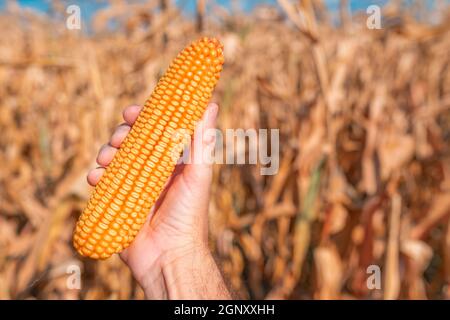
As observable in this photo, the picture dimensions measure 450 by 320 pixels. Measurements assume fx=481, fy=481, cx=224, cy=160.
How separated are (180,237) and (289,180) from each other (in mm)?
1873

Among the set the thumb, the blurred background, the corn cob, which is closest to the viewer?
the corn cob

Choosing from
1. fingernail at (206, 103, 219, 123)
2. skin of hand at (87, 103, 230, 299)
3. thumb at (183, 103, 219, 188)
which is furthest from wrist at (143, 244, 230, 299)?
fingernail at (206, 103, 219, 123)

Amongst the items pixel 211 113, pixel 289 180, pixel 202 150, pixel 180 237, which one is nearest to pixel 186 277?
pixel 180 237

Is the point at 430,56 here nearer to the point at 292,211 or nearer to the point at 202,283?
the point at 292,211

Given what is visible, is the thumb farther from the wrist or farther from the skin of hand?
the wrist

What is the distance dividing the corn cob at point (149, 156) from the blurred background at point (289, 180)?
0.77 meters

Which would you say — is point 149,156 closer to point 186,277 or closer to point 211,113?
point 211,113

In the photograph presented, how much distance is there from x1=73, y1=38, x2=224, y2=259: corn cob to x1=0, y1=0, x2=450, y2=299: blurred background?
77cm

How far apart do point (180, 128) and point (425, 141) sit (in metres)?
3.36

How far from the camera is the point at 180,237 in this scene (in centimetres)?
202

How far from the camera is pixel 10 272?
2750 millimetres

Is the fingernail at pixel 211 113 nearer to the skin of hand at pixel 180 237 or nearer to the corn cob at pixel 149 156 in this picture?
the skin of hand at pixel 180 237

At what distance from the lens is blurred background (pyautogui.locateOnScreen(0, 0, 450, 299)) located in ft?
9.60
